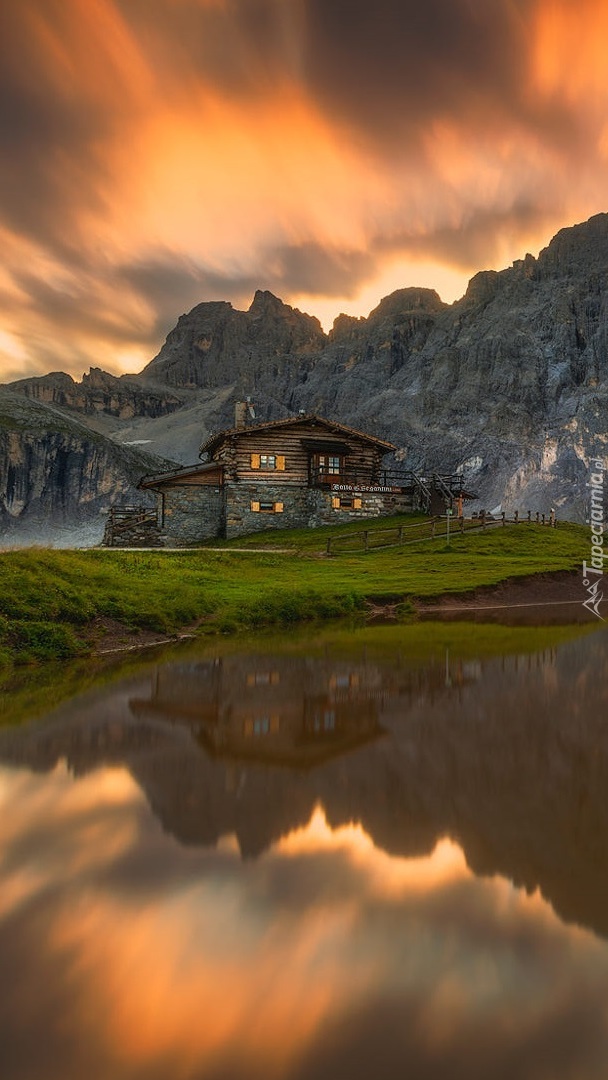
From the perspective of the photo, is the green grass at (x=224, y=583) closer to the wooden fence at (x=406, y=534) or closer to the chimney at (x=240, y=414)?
the wooden fence at (x=406, y=534)

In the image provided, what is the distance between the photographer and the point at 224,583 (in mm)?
24609

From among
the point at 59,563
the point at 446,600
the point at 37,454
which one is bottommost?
the point at 446,600

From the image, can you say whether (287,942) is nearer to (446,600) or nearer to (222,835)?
(222,835)

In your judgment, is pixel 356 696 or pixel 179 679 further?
pixel 179 679

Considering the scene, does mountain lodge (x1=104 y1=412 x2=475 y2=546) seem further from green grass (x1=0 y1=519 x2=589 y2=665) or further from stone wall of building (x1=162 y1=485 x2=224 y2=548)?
green grass (x1=0 y1=519 x2=589 y2=665)

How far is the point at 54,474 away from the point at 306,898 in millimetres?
174782

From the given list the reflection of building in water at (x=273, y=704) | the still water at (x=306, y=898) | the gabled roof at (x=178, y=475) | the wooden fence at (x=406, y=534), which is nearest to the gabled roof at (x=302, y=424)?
the gabled roof at (x=178, y=475)

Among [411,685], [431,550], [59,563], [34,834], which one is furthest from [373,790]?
[431,550]

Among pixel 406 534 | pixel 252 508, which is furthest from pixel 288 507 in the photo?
pixel 406 534

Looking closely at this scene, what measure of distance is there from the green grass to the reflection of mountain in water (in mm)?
4777

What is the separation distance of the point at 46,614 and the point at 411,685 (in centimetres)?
966

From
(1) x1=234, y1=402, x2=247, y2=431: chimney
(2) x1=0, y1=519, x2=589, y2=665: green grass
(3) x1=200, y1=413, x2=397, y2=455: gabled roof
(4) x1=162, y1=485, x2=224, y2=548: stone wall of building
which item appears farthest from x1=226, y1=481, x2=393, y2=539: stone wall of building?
(2) x1=0, y1=519, x2=589, y2=665: green grass

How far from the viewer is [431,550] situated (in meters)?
37.9

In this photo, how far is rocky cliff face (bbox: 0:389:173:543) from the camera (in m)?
154
